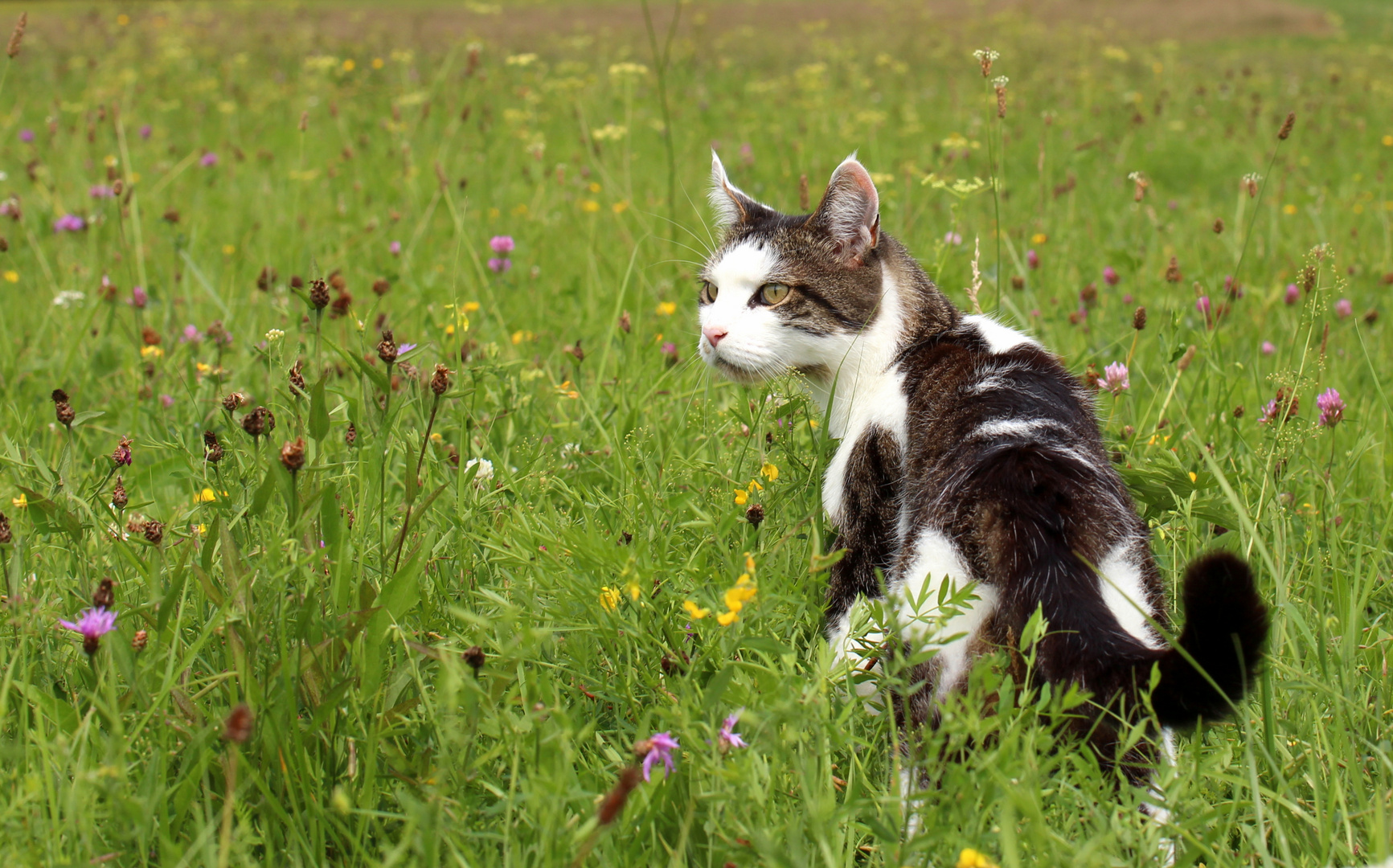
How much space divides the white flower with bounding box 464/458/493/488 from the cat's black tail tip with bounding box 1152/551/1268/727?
1.45 m

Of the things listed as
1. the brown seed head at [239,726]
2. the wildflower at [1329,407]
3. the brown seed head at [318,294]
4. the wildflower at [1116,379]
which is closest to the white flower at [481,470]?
the brown seed head at [318,294]

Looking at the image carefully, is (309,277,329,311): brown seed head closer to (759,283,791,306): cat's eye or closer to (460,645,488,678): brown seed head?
(460,645,488,678): brown seed head

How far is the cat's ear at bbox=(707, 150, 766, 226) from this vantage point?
9.37 feet

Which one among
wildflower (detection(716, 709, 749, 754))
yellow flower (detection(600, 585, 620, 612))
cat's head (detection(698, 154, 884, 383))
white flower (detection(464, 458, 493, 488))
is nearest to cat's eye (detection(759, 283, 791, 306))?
cat's head (detection(698, 154, 884, 383))

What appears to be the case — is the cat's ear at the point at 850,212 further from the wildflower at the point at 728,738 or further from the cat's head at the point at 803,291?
the wildflower at the point at 728,738

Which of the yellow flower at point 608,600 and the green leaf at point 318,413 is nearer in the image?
the green leaf at point 318,413

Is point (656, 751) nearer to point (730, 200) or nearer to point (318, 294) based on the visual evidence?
point (318, 294)

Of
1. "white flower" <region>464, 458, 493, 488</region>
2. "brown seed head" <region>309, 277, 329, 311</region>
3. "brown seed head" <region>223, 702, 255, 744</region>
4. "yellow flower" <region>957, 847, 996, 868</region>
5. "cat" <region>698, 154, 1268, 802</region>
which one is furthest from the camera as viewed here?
"white flower" <region>464, 458, 493, 488</region>

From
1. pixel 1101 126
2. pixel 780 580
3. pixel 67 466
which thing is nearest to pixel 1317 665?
pixel 780 580

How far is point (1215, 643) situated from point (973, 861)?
526 millimetres

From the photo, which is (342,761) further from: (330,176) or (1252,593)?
(330,176)

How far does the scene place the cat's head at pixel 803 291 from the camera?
2.43m

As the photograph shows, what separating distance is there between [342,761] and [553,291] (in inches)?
118

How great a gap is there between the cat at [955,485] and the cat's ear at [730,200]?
15mm
